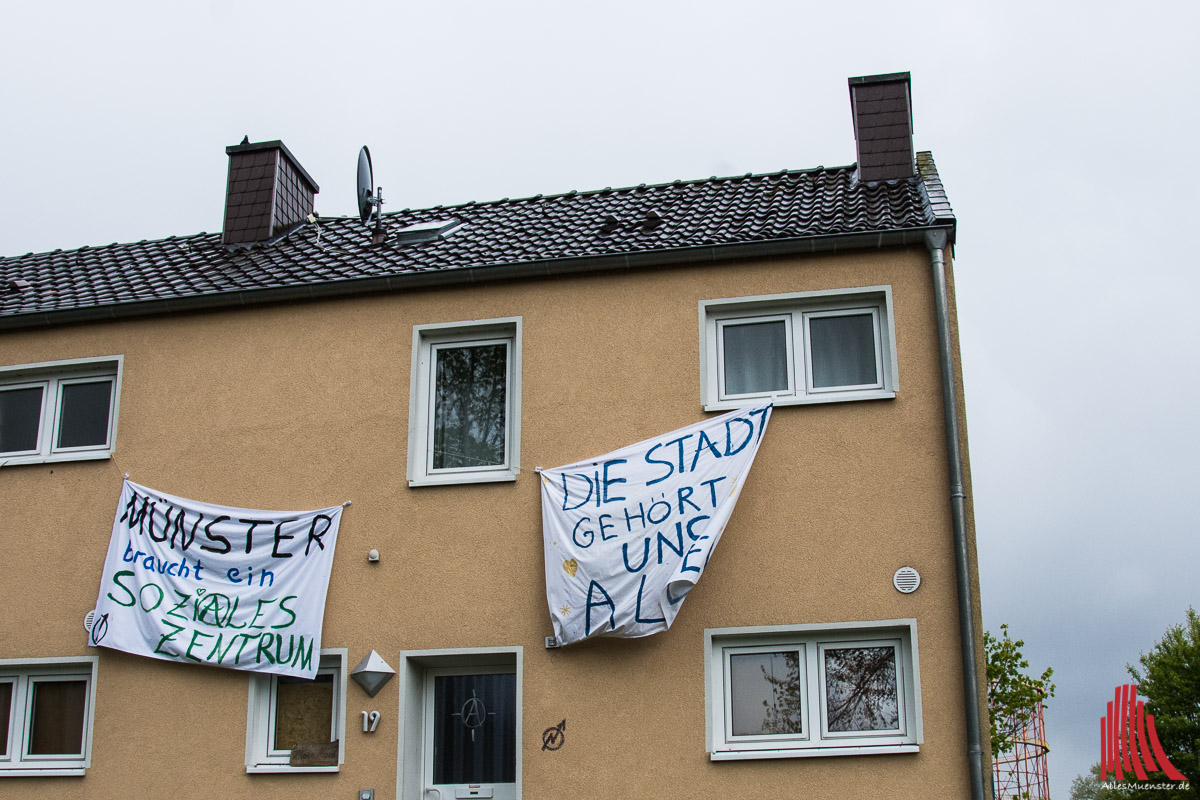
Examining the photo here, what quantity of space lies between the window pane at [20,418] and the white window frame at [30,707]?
2.13 metres

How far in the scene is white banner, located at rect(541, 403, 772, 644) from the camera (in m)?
9.21

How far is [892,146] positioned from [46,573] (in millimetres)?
9307

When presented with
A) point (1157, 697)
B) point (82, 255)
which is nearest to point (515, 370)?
point (82, 255)

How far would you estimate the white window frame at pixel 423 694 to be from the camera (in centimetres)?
945

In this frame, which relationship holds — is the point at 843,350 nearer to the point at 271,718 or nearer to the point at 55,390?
the point at 271,718

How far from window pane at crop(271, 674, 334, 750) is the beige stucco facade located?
1.08ft

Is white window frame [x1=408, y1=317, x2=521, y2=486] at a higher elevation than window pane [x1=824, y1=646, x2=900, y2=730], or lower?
higher

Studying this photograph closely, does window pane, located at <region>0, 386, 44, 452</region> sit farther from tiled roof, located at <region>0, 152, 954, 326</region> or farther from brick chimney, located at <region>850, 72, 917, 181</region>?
brick chimney, located at <region>850, 72, 917, 181</region>

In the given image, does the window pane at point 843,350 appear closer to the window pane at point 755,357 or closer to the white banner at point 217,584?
the window pane at point 755,357

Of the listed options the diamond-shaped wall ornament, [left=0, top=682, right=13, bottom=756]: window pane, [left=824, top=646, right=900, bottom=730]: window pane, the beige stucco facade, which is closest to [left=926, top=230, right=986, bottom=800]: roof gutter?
the beige stucco facade

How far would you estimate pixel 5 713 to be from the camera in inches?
417

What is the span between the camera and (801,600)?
30.2 feet

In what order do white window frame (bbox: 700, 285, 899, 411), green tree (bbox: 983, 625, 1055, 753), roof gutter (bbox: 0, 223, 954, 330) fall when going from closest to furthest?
white window frame (bbox: 700, 285, 899, 411) → roof gutter (bbox: 0, 223, 954, 330) → green tree (bbox: 983, 625, 1055, 753)

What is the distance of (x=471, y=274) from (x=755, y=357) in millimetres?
2621
